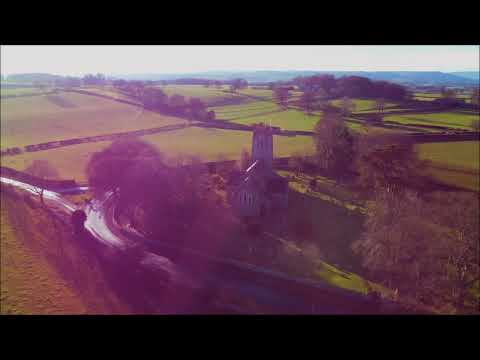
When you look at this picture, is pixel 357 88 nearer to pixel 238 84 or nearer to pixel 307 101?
pixel 307 101

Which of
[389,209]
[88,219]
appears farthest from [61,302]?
[389,209]

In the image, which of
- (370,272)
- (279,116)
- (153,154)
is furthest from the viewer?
(279,116)

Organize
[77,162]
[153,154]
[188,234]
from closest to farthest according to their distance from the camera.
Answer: [188,234], [153,154], [77,162]

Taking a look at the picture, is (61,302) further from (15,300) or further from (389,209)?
(389,209)

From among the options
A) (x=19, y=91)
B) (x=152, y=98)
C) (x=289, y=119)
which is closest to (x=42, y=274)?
(x=19, y=91)

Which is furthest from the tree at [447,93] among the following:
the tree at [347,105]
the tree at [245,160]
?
the tree at [245,160]

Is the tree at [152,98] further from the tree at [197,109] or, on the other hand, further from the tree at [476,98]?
the tree at [476,98]

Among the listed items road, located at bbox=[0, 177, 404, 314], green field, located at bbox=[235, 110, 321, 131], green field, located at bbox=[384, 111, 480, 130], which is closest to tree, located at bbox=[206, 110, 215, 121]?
green field, located at bbox=[235, 110, 321, 131]
